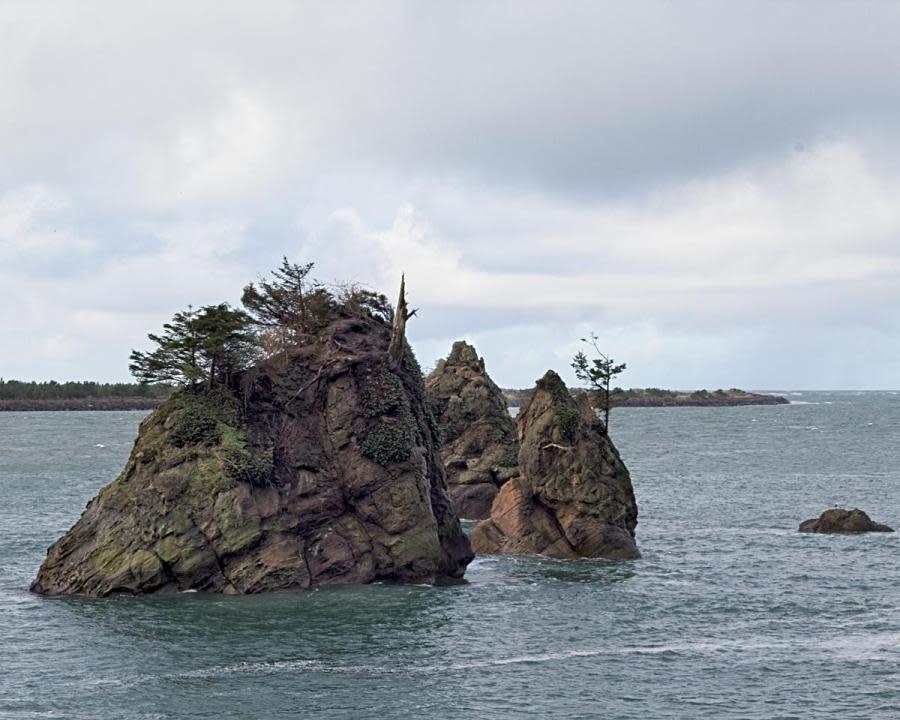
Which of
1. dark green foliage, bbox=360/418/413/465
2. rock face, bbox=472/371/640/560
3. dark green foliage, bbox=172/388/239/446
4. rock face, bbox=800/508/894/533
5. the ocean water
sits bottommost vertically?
the ocean water

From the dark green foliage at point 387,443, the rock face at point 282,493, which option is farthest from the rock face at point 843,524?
the dark green foliage at point 387,443

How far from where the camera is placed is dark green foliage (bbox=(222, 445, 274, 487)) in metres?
49.6

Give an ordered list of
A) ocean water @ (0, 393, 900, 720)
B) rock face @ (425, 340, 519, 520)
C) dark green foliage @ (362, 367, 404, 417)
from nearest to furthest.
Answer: ocean water @ (0, 393, 900, 720)
dark green foliage @ (362, 367, 404, 417)
rock face @ (425, 340, 519, 520)

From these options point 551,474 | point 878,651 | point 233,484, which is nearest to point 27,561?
point 233,484

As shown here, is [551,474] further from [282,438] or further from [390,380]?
[282,438]

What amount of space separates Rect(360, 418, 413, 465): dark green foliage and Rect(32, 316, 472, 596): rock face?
2.4 inches

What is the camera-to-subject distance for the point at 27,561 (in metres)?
57.8

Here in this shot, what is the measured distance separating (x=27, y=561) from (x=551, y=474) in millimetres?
27932

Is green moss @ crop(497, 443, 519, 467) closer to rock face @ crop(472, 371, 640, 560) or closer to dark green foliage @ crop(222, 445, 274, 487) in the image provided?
rock face @ crop(472, 371, 640, 560)

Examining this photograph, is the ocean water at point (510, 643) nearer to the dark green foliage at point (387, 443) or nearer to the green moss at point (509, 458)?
the dark green foliage at point (387, 443)

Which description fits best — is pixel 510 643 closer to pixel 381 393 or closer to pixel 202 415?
pixel 381 393

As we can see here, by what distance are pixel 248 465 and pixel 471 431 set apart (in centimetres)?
3785

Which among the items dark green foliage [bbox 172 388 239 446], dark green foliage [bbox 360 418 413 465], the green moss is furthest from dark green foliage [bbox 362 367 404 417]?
the green moss

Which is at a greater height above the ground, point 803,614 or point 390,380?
point 390,380
